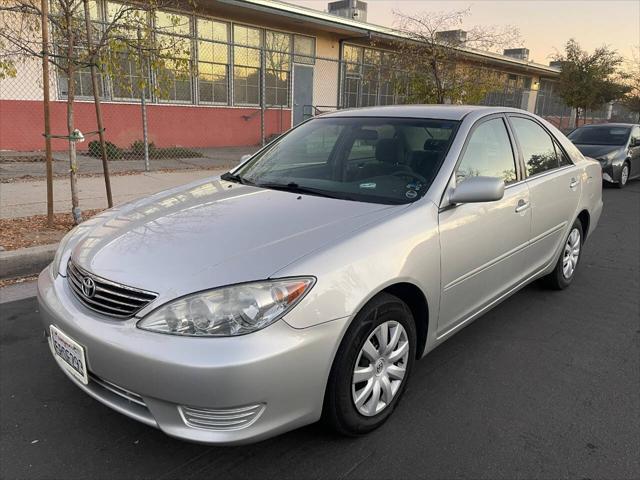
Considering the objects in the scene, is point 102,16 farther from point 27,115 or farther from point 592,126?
point 592,126

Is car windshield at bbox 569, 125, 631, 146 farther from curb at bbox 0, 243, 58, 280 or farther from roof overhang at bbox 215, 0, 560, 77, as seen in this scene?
curb at bbox 0, 243, 58, 280

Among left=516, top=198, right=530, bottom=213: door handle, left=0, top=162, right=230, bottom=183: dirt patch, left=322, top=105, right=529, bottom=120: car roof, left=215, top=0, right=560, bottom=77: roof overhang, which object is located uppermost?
left=215, top=0, right=560, bottom=77: roof overhang

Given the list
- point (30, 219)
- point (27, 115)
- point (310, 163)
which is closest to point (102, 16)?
point (27, 115)

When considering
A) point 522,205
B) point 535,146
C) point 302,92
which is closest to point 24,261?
point 522,205

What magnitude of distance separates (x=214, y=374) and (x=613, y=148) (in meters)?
12.1

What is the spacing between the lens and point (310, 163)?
3525mm

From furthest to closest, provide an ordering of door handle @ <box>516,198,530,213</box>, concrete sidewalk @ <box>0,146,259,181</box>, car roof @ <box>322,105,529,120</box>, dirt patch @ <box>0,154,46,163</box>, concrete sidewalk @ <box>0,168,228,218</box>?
dirt patch @ <box>0,154,46,163</box>, concrete sidewalk @ <box>0,146,259,181</box>, concrete sidewalk @ <box>0,168,228,218</box>, door handle @ <box>516,198,530,213</box>, car roof @ <box>322,105,529,120</box>

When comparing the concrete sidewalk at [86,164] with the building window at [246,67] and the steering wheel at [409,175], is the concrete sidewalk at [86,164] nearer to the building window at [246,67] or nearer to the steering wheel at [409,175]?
the building window at [246,67]

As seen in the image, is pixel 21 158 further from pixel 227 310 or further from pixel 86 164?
pixel 227 310

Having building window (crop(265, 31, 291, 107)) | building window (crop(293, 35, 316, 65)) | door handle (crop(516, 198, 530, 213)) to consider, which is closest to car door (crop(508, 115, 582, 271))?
door handle (crop(516, 198, 530, 213))

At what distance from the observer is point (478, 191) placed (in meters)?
2.77

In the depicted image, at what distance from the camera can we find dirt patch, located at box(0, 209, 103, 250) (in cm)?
518

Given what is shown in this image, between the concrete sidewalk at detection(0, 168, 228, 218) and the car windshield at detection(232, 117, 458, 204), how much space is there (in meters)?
4.17

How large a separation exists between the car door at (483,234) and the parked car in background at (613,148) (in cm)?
890
